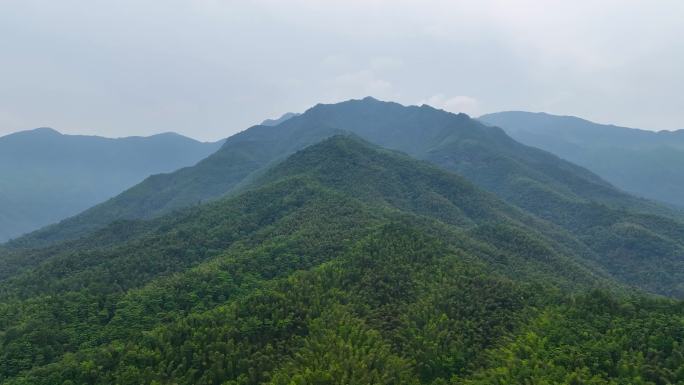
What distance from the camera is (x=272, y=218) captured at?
6431 centimetres

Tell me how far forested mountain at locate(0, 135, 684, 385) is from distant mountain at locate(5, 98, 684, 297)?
3336 cm

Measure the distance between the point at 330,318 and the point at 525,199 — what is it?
331 ft

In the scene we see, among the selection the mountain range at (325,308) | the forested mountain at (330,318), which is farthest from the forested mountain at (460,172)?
the forested mountain at (330,318)

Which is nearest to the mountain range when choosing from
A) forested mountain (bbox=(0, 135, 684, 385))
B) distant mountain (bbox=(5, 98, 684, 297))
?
forested mountain (bbox=(0, 135, 684, 385))

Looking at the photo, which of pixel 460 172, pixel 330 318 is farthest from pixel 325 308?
pixel 460 172

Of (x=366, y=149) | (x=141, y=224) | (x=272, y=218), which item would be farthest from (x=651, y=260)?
(x=141, y=224)

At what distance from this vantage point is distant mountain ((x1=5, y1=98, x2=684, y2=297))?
79875mm

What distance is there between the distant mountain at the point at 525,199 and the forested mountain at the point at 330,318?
109 ft

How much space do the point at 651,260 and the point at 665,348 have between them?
6819cm

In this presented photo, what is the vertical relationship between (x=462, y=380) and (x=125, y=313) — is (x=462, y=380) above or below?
below

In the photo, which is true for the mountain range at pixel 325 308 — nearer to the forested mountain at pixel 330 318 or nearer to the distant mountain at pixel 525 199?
the forested mountain at pixel 330 318

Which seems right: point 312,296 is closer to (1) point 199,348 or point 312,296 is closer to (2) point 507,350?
(1) point 199,348

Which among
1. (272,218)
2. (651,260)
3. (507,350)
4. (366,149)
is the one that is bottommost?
(651,260)

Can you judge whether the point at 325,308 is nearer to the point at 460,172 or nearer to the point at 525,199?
the point at 525,199
